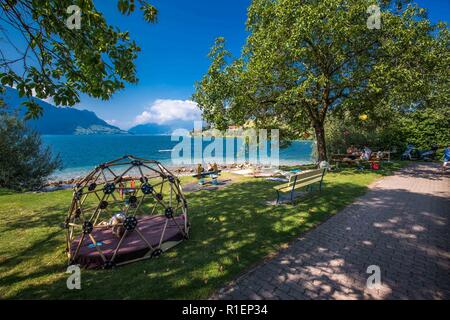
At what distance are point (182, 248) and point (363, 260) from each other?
13.1ft

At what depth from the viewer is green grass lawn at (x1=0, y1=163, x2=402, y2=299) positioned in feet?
13.1

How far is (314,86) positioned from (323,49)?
7.13 feet

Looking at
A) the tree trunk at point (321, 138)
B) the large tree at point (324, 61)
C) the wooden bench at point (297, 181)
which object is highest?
the large tree at point (324, 61)

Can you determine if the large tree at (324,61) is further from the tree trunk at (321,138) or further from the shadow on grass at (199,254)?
the shadow on grass at (199,254)

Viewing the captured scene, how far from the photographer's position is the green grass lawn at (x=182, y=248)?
400 centimetres

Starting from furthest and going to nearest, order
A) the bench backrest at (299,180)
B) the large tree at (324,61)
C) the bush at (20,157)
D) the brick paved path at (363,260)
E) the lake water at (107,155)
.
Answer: the lake water at (107,155) < the bush at (20,157) < the large tree at (324,61) < the bench backrest at (299,180) < the brick paved path at (363,260)

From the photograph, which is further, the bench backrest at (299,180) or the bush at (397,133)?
the bush at (397,133)

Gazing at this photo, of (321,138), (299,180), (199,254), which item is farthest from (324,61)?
(199,254)

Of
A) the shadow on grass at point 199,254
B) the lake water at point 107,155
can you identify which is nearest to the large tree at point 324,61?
the shadow on grass at point 199,254

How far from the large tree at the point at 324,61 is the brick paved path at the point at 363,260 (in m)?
7.54

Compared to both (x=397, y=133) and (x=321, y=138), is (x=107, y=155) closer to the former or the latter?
(x=321, y=138)

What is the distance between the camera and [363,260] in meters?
4.65

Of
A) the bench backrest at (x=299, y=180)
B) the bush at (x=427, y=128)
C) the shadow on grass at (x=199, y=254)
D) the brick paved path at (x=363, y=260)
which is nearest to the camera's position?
the brick paved path at (x=363, y=260)

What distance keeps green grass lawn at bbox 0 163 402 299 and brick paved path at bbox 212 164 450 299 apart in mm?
441
